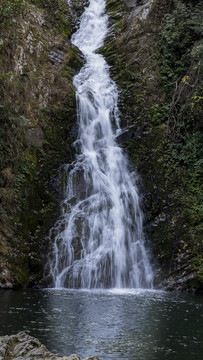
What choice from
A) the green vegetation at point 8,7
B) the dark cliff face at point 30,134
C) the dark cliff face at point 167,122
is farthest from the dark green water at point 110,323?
the green vegetation at point 8,7

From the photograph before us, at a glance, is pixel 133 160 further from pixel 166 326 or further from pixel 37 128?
pixel 166 326

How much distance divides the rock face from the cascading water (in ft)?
19.8

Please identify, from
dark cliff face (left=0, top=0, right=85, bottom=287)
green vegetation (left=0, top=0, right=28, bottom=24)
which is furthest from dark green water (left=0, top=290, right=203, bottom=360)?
green vegetation (left=0, top=0, right=28, bottom=24)

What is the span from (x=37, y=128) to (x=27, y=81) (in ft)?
6.63

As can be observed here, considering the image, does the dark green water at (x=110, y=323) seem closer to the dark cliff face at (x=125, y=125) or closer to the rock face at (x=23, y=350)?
the rock face at (x=23, y=350)

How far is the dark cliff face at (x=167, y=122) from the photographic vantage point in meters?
11.4

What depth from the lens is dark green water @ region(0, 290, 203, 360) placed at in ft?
16.4

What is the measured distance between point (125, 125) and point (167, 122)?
1754mm

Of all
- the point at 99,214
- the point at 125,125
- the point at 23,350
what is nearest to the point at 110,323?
the point at 23,350

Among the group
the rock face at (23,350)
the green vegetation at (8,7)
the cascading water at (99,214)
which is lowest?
the rock face at (23,350)

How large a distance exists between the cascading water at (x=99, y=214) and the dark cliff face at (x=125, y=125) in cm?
43

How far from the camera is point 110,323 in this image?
6.36 metres

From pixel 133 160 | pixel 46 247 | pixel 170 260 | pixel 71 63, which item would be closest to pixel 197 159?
pixel 133 160

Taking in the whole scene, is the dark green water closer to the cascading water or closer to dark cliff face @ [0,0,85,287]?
the cascading water
